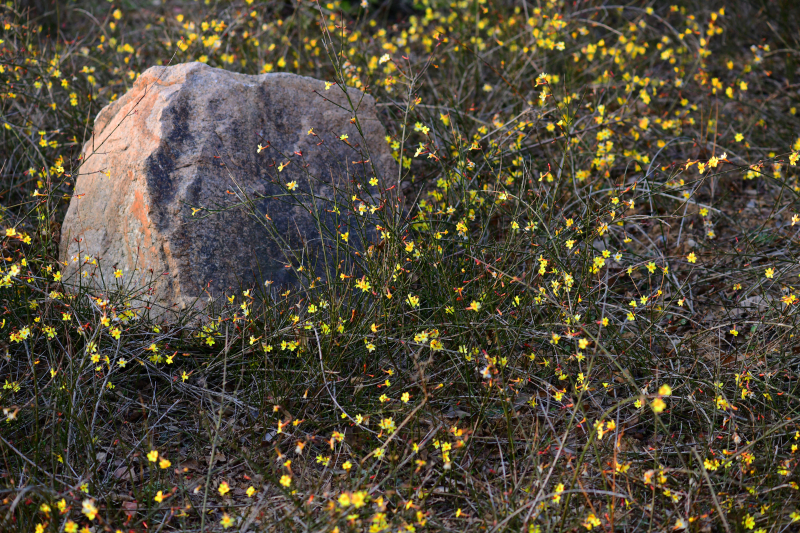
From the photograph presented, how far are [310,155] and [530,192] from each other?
1.08m

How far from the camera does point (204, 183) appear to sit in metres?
2.71

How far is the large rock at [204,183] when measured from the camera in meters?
2.63

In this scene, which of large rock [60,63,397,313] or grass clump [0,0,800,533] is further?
large rock [60,63,397,313]

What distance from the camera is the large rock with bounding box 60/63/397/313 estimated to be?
263 cm

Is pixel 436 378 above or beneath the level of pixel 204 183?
beneath

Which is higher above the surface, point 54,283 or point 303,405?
point 54,283

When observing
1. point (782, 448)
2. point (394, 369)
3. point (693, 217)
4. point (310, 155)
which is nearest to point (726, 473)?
point (782, 448)

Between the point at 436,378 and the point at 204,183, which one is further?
the point at 204,183

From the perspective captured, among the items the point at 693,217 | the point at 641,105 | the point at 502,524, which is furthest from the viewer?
the point at 641,105

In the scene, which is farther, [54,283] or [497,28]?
[497,28]

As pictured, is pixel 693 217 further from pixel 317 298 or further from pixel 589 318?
pixel 317 298

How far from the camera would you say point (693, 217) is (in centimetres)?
349

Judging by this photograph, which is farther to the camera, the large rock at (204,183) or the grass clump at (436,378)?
the large rock at (204,183)

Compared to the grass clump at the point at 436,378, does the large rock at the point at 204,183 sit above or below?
above
